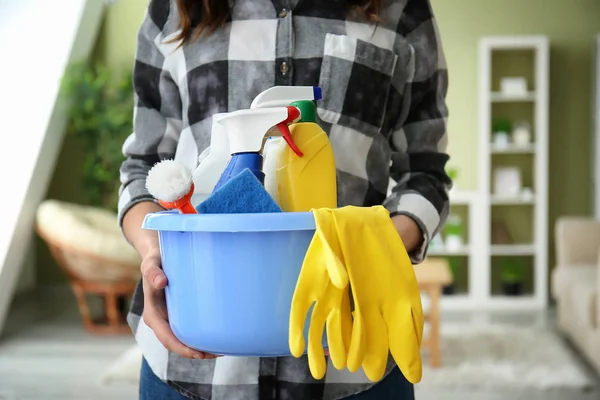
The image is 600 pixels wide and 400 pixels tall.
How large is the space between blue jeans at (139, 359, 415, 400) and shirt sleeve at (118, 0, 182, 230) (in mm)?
239

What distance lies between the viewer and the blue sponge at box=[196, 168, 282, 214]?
0.56 meters

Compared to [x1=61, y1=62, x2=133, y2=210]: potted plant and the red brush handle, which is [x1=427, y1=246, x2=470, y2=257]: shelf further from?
the red brush handle

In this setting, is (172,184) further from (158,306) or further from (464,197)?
(464,197)

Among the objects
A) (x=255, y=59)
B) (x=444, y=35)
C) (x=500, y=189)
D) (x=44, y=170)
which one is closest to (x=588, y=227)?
(x=500, y=189)

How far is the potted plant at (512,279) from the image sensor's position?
4.91 meters

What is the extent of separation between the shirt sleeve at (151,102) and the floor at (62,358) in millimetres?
2102

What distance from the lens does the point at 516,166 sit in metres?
5.14

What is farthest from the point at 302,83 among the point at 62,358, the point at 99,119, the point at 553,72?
the point at 553,72

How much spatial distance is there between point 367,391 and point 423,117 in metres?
0.34

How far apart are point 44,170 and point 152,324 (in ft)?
12.8

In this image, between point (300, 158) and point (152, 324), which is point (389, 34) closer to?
point (300, 158)

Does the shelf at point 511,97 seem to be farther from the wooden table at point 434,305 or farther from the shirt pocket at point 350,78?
the shirt pocket at point 350,78

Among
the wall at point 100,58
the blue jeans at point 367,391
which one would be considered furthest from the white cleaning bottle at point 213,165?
the wall at point 100,58

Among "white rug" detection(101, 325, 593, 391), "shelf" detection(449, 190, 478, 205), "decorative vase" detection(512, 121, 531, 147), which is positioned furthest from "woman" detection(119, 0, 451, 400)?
"decorative vase" detection(512, 121, 531, 147)
